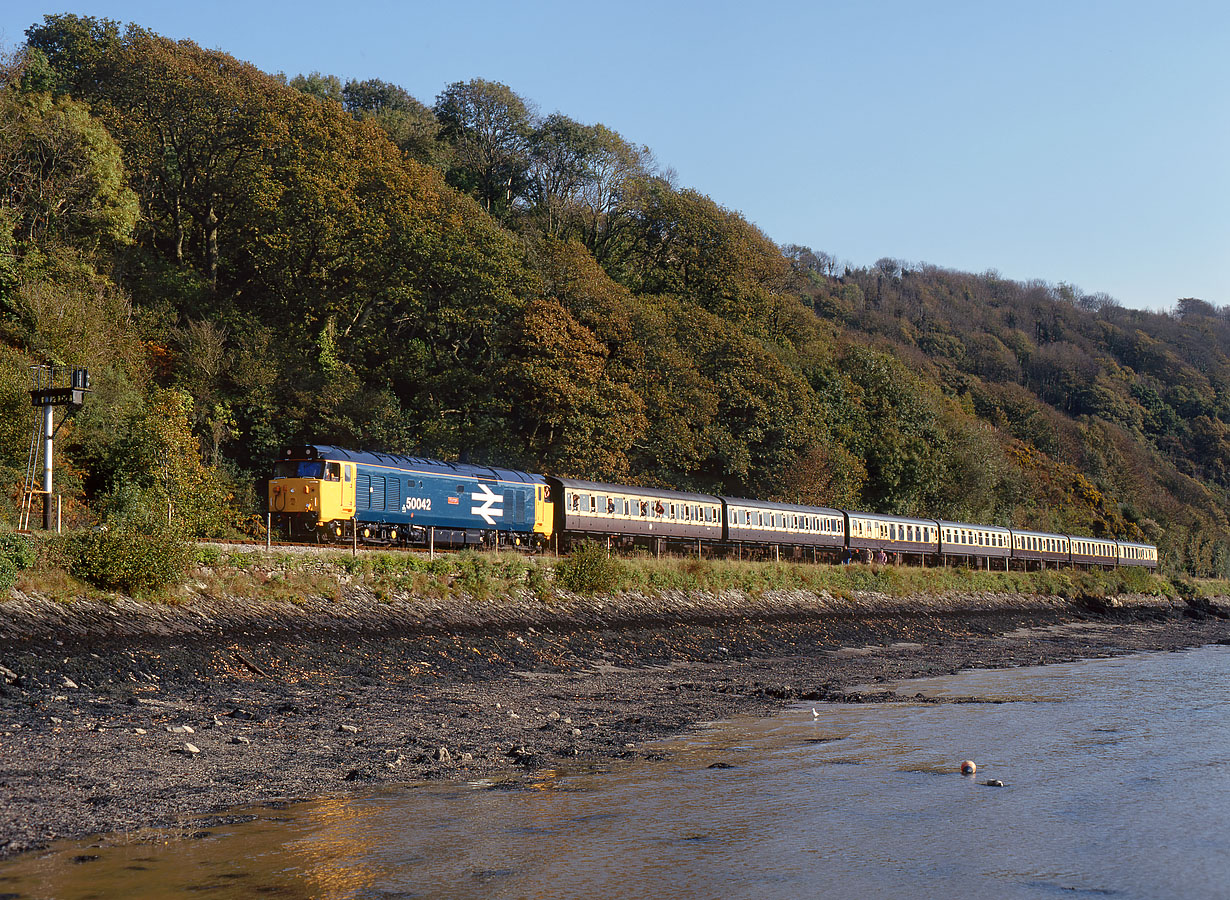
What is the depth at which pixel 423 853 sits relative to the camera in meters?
8.13

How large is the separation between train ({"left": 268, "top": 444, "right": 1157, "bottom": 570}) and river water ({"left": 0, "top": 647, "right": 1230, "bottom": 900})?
1696 centimetres

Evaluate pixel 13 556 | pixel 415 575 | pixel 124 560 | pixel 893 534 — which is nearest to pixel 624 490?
pixel 415 575

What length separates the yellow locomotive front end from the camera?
91.1ft

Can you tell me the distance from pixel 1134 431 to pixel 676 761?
108m

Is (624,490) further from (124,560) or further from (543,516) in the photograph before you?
(124,560)

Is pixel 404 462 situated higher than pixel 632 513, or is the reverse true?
pixel 404 462

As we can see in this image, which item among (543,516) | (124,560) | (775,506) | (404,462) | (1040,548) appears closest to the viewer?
(124,560)

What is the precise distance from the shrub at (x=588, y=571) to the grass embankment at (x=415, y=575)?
30 millimetres

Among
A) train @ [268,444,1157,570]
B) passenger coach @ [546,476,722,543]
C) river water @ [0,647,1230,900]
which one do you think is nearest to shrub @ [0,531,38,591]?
river water @ [0,647,1230,900]

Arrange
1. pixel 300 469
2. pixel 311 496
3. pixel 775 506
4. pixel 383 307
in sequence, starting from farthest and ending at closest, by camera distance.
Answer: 1. pixel 775 506
2. pixel 383 307
3. pixel 300 469
4. pixel 311 496

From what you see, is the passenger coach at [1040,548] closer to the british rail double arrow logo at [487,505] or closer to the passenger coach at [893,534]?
the passenger coach at [893,534]

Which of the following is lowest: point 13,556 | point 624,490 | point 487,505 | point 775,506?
point 13,556

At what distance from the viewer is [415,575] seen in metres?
23.7

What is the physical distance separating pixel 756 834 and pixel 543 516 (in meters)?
26.4
